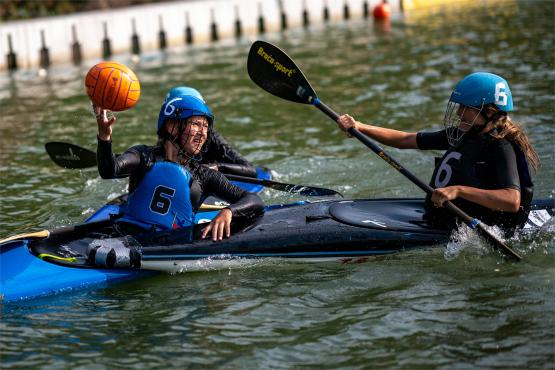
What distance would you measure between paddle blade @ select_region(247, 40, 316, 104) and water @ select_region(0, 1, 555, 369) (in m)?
1.37

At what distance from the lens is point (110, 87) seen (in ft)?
20.7

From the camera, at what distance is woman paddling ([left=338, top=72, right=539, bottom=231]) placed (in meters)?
6.20

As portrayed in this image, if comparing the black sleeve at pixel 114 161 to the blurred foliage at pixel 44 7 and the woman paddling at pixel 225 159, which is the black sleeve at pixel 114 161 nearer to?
the woman paddling at pixel 225 159

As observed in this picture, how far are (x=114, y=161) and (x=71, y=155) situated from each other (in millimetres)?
1142

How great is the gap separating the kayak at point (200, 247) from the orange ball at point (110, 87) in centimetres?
85

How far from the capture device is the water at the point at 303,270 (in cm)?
520

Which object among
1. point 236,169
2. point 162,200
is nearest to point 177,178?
point 162,200

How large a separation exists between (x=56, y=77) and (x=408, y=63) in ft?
18.4

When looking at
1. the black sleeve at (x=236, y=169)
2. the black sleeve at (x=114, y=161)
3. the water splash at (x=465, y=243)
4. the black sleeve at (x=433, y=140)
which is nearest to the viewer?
the black sleeve at (x=114, y=161)

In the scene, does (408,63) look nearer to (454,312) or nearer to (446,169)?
(446,169)

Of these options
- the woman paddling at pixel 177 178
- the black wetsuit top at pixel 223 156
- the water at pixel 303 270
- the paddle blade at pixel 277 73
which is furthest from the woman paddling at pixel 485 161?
the black wetsuit top at pixel 223 156

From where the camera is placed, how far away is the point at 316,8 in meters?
20.3

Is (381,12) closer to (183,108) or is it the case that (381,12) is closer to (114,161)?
(183,108)

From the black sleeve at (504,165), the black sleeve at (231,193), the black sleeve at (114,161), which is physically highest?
the black sleeve at (114,161)
